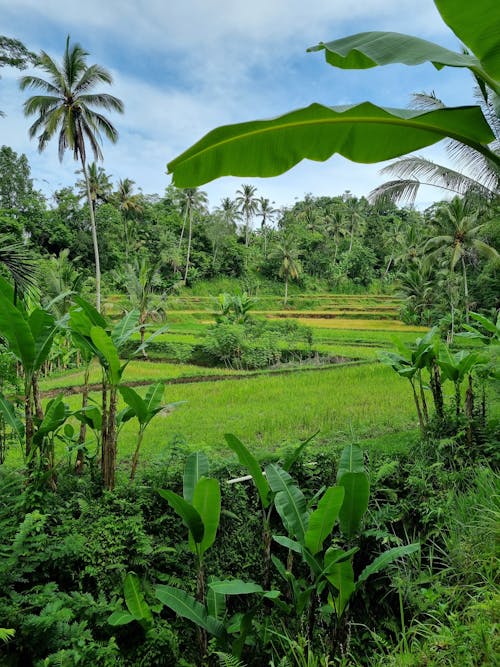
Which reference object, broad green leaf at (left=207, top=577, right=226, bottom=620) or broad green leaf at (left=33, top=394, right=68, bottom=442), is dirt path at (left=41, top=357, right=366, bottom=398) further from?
broad green leaf at (left=207, top=577, right=226, bottom=620)

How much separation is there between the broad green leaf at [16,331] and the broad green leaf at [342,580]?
2.07 meters

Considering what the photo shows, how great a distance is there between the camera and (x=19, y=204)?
971 inches

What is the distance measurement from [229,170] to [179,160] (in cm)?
32

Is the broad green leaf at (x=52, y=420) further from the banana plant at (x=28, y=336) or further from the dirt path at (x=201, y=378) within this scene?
the dirt path at (x=201, y=378)

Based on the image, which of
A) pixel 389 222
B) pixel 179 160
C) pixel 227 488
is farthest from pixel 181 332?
pixel 389 222

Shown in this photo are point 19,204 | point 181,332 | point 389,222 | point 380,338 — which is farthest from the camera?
point 389,222

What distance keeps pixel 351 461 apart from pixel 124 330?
177 cm

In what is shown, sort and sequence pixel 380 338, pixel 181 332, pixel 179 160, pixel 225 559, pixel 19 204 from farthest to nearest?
1. pixel 19 204
2. pixel 181 332
3. pixel 380 338
4. pixel 225 559
5. pixel 179 160

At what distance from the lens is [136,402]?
2.72 meters

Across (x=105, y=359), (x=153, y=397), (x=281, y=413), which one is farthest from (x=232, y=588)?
(x=281, y=413)

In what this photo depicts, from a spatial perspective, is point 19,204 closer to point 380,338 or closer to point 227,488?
point 380,338

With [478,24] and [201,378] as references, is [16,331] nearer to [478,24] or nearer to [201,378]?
[478,24]

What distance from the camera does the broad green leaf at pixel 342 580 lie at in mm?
2021

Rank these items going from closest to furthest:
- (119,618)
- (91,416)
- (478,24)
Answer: (478,24) < (119,618) < (91,416)
